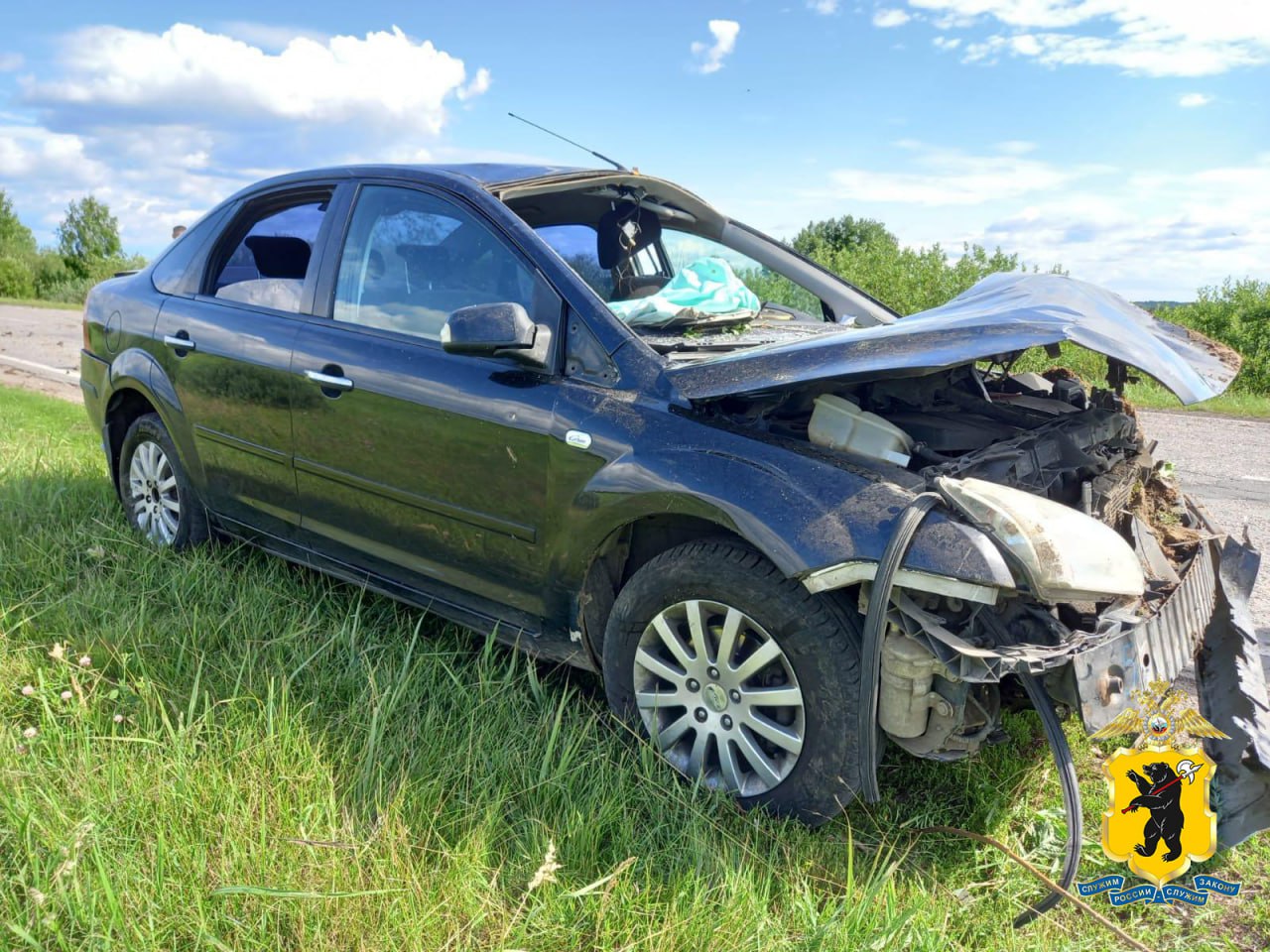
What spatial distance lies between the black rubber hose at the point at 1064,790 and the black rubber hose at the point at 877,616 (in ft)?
1.15

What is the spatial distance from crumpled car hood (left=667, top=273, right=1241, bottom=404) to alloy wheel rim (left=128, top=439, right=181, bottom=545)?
9.31ft

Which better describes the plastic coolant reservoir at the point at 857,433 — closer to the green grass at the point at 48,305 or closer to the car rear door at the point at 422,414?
the car rear door at the point at 422,414

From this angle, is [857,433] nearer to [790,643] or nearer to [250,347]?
[790,643]

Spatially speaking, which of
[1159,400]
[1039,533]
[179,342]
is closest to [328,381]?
[179,342]

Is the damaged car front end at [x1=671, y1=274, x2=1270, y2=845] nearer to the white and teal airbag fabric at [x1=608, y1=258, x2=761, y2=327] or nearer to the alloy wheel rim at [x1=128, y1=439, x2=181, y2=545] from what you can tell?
the white and teal airbag fabric at [x1=608, y1=258, x2=761, y2=327]

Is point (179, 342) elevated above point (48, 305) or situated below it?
below

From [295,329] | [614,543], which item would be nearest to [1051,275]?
[614,543]

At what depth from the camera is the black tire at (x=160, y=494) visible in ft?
14.0

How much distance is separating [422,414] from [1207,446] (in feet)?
25.0

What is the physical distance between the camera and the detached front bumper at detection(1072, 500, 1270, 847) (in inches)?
90.0

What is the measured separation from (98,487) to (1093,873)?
16.8 ft

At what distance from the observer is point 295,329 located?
360 centimetres

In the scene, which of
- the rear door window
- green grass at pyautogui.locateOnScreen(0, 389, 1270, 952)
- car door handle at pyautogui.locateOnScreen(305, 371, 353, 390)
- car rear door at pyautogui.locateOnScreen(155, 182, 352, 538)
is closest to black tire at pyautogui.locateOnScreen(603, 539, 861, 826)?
green grass at pyautogui.locateOnScreen(0, 389, 1270, 952)

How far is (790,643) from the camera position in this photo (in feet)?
7.79
